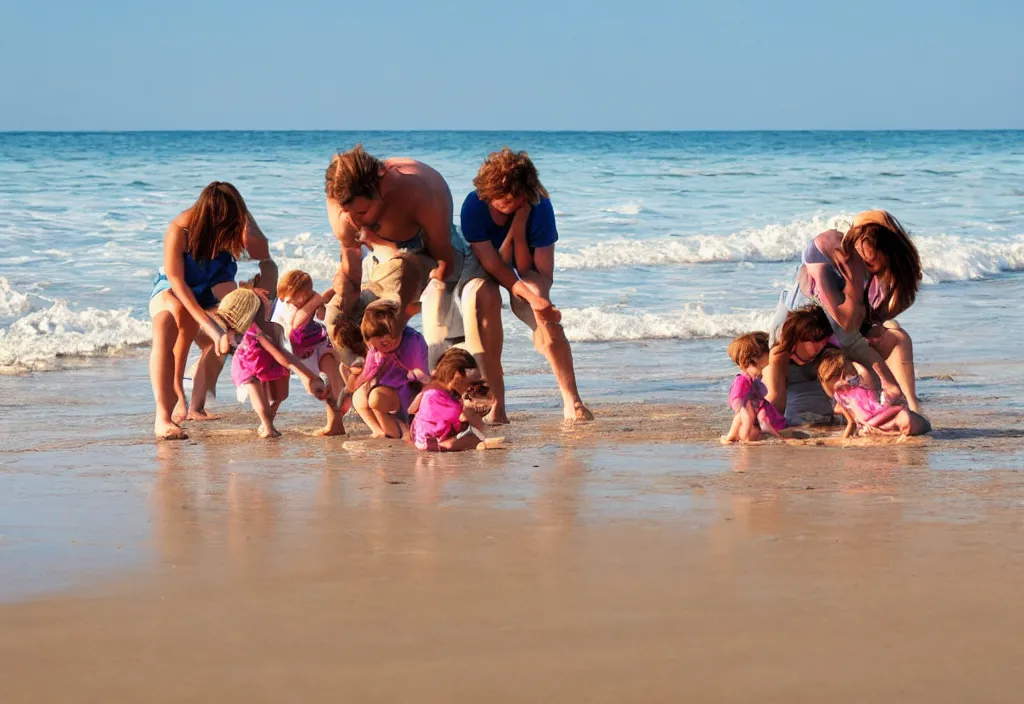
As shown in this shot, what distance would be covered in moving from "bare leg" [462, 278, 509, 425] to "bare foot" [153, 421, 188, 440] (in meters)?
1.38

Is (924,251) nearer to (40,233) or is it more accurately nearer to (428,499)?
(40,233)

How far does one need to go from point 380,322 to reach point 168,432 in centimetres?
97

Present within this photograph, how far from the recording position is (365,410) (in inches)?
214

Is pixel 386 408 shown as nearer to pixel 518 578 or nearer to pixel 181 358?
pixel 181 358

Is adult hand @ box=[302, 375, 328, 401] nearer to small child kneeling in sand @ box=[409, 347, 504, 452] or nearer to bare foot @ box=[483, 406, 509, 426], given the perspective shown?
small child kneeling in sand @ box=[409, 347, 504, 452]

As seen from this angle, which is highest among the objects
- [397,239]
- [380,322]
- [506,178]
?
[506,178]

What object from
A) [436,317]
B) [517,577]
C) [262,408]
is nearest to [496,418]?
[436,317]

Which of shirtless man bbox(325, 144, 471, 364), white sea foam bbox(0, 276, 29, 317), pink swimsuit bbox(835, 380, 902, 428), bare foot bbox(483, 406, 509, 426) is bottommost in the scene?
white sea foam bbox(0, 276, 29, 317)

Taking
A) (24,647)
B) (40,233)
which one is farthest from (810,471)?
(40,233)

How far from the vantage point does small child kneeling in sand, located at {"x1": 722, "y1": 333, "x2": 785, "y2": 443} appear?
5.13m

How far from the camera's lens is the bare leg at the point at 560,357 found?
5941 mm

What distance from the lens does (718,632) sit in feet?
8.87

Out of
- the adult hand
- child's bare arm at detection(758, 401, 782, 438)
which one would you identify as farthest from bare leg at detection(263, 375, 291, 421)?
child's bare arm at detection(758, 401, 782, 438)

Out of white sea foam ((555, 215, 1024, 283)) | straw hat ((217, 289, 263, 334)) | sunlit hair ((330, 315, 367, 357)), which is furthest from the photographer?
white sea foam ((555, 215, 1024, 283))
